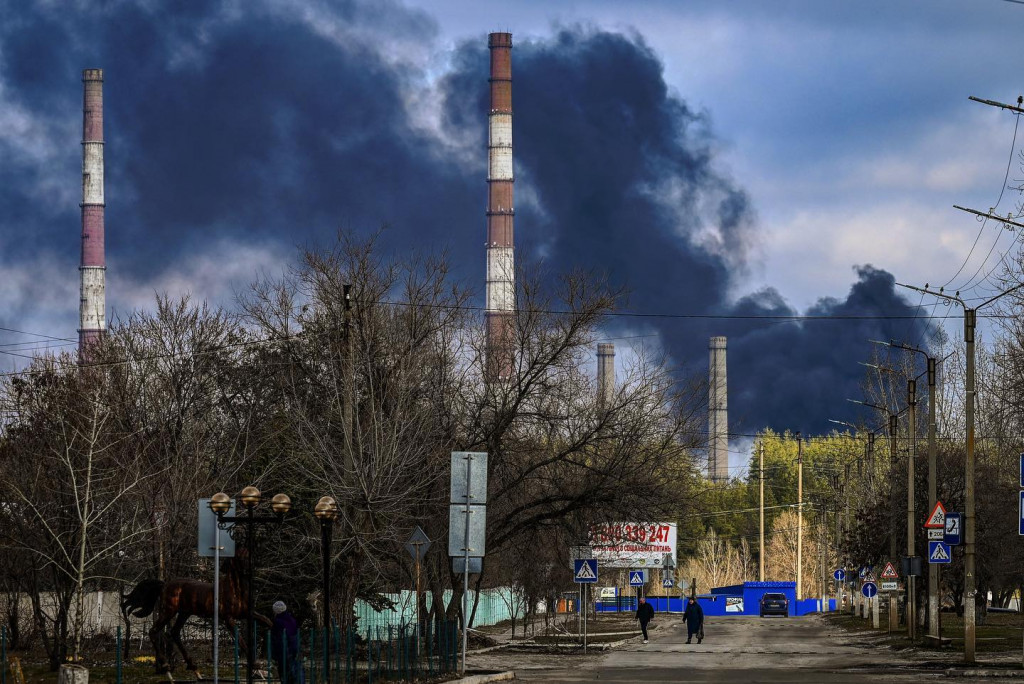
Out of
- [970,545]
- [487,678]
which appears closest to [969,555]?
[970,545]

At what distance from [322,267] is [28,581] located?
10.4 metres

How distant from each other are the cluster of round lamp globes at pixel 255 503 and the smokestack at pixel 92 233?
74239 millimetres

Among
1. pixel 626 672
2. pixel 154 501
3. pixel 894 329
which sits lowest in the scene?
pixel 626 672

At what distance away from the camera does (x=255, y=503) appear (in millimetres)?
22578

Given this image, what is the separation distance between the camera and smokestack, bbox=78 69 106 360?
95.4 meters

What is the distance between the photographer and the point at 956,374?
7938 cm

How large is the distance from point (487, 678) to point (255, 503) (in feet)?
27.8

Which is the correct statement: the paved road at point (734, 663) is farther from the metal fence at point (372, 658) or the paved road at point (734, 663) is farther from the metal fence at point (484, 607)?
the metal fence at point (484, 607)

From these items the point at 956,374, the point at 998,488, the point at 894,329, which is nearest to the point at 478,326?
the point at 998,488

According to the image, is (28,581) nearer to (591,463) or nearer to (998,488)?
(591,463)

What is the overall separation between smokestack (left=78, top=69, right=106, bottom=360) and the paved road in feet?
174

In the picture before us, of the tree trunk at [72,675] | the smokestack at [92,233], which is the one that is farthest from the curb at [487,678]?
the smokestack at [92,233]

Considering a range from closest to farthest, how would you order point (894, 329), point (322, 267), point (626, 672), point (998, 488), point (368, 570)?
point (626, 672) < point (368, 570) < point (322, 267) < point (998, 488) < point (894, 329)

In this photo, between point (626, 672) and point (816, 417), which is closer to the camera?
point (626, 672)
